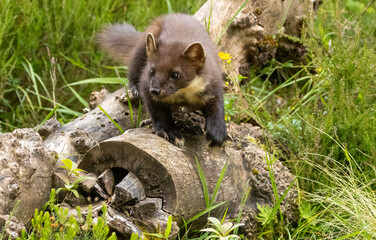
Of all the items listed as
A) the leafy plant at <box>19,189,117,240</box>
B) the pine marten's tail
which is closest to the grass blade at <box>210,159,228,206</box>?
the leafy plant at <box>19,189,117,240</box>

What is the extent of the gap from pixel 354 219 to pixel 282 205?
0.47 meters

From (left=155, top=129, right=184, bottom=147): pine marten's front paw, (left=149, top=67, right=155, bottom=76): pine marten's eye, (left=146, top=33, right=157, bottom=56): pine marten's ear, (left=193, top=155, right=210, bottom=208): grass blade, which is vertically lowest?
(left=193, top=155, right=210, bottom=208): grass blade

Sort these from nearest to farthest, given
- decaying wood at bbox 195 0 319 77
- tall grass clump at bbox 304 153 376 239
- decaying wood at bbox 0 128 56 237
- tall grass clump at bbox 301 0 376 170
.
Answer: decaying wood at bbox 0 128 56 237
tall grass clump at bbox 304 153 376 239
tall grass clump at bbox 301 0 376 170
decaying wood at bbox 195 0 319 77

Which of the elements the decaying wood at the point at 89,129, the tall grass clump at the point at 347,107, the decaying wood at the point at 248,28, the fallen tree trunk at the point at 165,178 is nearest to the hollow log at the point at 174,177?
the fallen tree trunk at the point at 165,178

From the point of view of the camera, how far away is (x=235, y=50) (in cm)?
462

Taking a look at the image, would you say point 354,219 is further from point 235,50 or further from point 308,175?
point 235,50

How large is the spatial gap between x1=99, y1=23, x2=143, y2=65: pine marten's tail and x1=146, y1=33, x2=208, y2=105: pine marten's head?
118 cm

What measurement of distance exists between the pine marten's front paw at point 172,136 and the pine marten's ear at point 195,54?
51cm

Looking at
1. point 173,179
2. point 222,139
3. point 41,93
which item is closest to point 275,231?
point 222,139

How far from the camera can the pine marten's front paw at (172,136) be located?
3.20m

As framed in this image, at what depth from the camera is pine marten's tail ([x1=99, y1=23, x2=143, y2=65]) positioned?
4.64 m

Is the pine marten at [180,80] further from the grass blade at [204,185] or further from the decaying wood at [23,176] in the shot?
the decaying wood at [23,176]

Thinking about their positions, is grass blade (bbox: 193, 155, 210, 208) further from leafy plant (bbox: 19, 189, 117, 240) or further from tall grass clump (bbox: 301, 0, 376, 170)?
tall grass clump (bbox: 301, 0, 376, 170)

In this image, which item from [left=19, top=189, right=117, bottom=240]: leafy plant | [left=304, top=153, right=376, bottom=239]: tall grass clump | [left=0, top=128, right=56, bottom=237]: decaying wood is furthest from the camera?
[left=304, top=153, right=376, bottom=239]: tall grass clump
